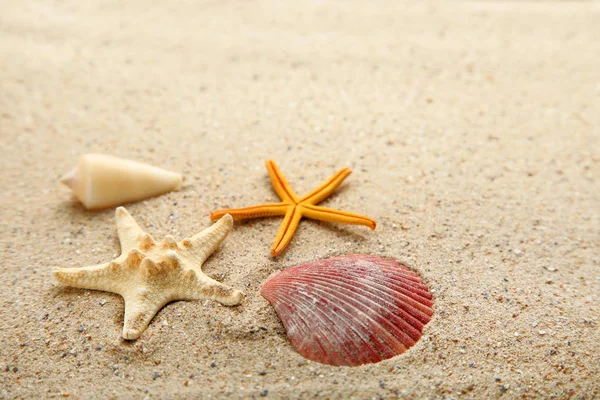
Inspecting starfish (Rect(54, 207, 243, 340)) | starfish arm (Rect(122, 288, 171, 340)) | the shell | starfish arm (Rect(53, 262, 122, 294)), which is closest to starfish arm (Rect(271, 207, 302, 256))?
the shell

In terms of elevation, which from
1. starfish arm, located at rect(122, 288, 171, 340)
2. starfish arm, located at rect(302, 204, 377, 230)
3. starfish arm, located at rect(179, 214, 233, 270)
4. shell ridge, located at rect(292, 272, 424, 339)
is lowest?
starfish arm, located at rect(122, 288, 171, 340)

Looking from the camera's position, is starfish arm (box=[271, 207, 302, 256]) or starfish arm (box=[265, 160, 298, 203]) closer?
starfish arm (box=[271, 207, 302, 256])

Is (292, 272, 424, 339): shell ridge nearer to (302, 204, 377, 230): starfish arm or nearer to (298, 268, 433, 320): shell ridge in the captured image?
(298, 268, 433, 320): shell ridge

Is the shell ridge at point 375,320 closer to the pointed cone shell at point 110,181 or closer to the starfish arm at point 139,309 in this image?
the starfish arm at point 139,309

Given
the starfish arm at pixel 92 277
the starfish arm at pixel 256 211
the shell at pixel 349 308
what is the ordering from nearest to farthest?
the shell at pixel 349 308 → the starfish arm at pixel 92 277 → the starfish arm at pixel 256 211

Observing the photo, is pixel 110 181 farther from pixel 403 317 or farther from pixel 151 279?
pixel 403 317

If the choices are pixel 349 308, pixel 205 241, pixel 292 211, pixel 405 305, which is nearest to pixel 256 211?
pixel 292 211

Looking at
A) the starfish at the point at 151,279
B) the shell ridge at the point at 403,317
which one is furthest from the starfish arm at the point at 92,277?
the shell ridge at the point at 403,317
